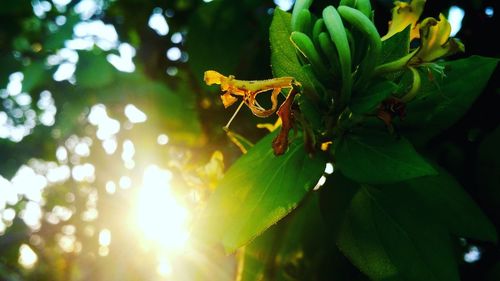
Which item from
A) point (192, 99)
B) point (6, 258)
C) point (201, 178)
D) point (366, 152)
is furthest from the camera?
point (6, 258)

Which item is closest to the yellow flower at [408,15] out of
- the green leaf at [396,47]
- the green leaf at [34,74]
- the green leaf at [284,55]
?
the green leaf at [396,47]

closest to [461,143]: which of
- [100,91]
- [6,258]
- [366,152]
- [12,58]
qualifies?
[366,152]

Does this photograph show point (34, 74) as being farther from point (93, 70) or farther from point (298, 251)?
point (298, 251)

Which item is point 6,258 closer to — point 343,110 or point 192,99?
point 192,99

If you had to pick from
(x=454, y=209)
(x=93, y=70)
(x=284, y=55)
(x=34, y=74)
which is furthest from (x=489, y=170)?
(x=34, y=74)

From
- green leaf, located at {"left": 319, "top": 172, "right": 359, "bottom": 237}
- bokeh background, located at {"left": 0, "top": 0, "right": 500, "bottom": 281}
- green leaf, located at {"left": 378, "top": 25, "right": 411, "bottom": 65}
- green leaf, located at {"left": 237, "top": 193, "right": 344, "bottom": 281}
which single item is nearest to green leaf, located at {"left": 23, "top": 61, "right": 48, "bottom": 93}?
bokeh background, located at {"left": 0, "top": 0, "right": 500, "bottom": 281}

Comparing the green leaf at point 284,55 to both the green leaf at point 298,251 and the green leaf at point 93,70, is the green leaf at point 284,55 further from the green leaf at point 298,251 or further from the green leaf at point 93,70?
the green leaf at point 93,70

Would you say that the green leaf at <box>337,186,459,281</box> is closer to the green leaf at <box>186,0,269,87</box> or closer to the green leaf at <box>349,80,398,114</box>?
the green leaf at <box>349,80,398,114</box>
